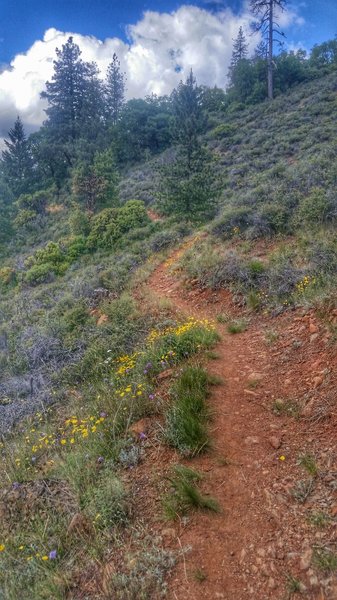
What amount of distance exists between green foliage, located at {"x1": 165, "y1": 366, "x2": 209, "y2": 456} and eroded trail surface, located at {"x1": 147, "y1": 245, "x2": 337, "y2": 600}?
13cm

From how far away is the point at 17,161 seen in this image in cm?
3578

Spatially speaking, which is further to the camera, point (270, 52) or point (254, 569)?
point (270, 52)

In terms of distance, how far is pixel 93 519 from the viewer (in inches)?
110

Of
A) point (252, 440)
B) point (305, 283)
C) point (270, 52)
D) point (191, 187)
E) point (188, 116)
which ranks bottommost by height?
point (252, 440)

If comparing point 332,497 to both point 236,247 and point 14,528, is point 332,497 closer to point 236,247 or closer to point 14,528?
point 14,528

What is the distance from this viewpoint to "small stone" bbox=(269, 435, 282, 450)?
10.3ft

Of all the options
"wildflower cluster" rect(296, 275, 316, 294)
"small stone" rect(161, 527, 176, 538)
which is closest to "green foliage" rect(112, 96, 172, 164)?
"wildflower cluster" rect(296, 275, 316, 294)

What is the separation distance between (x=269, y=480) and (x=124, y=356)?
11.9 ft

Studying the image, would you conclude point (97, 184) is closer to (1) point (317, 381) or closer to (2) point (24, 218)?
(2) point (24, 218)

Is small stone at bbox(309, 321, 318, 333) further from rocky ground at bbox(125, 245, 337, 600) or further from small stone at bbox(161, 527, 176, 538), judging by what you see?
small stone at bbox(161, 527, 176, 538)

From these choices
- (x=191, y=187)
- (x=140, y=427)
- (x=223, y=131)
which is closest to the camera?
(x=140, y=427)

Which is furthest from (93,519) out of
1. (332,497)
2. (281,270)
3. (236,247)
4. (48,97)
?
(48,97)

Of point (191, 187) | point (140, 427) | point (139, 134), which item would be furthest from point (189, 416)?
point (139, 134)

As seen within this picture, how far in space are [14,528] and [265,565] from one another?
2.13m
